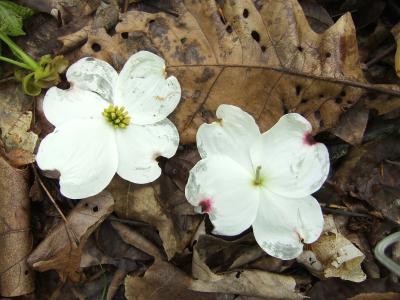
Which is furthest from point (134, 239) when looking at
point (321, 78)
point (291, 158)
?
point (321, 78)

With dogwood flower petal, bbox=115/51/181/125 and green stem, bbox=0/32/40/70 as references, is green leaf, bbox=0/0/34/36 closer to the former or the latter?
green stem, bbox=0/32/40/70

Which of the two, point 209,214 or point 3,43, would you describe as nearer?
point 209,214

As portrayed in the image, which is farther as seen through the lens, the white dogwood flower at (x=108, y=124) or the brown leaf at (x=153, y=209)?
the brown leaf at (x=153, y=209)

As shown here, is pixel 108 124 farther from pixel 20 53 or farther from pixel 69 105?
pixel 20 53

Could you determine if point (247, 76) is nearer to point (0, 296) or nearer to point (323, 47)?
point (323, 47)

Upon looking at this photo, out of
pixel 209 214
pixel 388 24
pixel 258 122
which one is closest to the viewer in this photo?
pixel 209 214

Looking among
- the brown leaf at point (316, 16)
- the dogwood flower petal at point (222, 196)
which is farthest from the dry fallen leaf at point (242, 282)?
the brown leaf at point (316, 16)

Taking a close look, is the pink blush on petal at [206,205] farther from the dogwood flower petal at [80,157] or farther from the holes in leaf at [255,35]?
the holes in leaf at [255,35]

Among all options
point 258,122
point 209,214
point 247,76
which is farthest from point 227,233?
point 247,76
